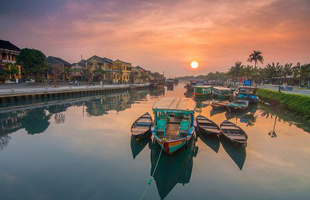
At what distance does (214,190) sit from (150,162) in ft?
14.9

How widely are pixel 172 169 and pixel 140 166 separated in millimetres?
2181

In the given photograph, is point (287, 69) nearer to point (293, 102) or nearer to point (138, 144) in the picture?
point (293, 102)

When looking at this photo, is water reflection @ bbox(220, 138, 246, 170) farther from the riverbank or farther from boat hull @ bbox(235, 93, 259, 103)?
the riverbank

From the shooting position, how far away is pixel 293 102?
2717 centimetres

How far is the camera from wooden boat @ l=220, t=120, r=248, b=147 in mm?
13221

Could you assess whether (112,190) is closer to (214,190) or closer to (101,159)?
(101,159)

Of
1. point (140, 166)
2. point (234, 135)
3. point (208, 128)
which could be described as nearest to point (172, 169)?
point (140, 166)

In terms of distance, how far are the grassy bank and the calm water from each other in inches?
329

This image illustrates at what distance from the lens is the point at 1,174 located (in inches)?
404

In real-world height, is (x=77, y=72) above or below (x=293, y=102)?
above

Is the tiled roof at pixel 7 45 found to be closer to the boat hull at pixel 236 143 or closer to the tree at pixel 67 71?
the tree at pixel 67 71

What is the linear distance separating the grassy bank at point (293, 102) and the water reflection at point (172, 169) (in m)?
20.1

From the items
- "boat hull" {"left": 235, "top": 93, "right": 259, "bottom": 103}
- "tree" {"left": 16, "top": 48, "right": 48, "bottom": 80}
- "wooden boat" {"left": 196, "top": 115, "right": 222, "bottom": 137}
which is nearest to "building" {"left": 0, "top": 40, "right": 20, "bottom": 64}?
"tree" {"left": 16, "top": 48, "right": 48, "bottom": 80}

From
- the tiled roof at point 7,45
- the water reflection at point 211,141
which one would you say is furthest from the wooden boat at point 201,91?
the tiled roof at point 7,45
